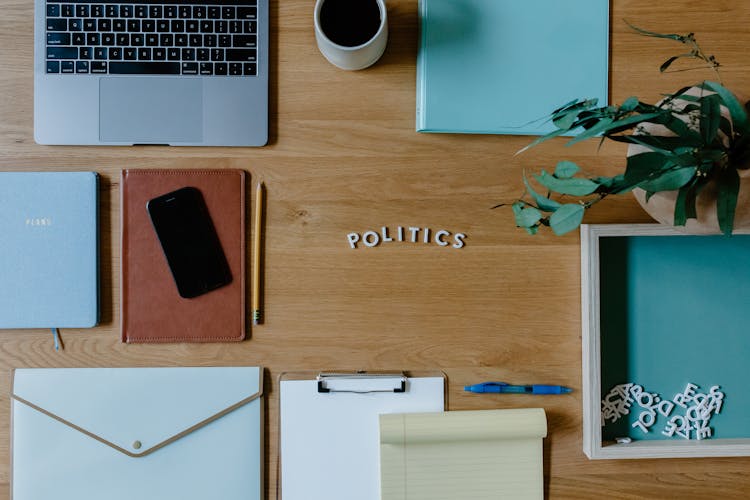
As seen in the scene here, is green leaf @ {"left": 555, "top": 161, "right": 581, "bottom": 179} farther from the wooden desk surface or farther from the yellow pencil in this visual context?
the yellow pencil

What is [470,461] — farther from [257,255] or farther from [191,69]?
[191,69]

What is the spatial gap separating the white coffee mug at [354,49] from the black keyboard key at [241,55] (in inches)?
3.3

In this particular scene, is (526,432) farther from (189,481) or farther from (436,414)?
(189,481)

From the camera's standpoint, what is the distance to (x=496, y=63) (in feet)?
2.35

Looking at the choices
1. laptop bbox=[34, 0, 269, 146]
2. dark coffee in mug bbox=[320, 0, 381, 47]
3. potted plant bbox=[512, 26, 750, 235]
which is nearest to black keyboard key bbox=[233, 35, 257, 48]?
laptop bbox=[34, 0, 269, 146]

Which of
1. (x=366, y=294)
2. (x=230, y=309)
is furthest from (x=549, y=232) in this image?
(x=230, y=309)

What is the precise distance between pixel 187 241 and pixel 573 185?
18.3 inches

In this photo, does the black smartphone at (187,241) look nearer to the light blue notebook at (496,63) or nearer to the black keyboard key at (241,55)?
the black keyboard key at (241,55)

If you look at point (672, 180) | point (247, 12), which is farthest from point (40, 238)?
point (672, 180)

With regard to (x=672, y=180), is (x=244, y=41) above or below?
above

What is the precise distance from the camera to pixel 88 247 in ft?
2.36

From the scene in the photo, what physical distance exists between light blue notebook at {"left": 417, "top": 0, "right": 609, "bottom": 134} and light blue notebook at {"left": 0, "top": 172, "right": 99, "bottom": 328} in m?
0.45

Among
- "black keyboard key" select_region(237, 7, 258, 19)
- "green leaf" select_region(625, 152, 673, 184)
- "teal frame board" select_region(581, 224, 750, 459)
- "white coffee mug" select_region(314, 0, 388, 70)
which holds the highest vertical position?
"black keyboard key" select_region(237, 7, 258, 19)

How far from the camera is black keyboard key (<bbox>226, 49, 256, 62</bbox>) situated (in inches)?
28.0
